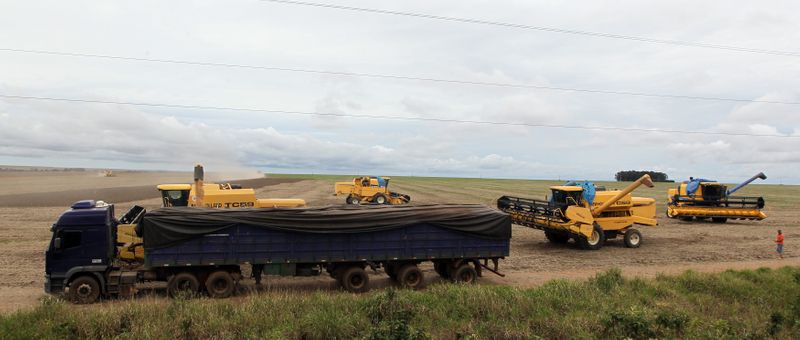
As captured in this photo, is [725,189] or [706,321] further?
[725,189]

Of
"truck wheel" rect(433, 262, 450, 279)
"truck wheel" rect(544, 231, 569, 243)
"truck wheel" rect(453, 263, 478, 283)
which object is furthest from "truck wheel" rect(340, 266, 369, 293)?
"truck wheel" rect(544, 231, 569, 243)

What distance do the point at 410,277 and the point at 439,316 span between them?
3.59 metres

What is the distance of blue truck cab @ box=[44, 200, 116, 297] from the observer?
12836mm

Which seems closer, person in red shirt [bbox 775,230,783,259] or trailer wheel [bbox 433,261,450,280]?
trailer wheel [bbox 433,261,450,280]

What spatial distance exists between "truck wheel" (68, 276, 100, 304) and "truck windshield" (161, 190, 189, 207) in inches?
335

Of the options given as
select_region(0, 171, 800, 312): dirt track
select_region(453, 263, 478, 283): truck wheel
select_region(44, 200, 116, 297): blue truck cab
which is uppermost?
select_region(44, 200, 116, 297): blue truck cab

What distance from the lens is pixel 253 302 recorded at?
1166 cm

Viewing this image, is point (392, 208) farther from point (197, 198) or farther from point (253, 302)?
point (197, 198)

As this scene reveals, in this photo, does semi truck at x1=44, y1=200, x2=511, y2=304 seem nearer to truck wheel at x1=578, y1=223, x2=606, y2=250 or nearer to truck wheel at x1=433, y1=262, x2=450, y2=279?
truck wheel at x1=433, y1=262, x2=450, y2=279

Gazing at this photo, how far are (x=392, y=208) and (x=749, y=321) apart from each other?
376 inches

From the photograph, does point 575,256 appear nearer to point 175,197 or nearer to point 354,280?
point 354,280

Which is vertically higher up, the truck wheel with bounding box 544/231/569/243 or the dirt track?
the truck wheel with bounding box 544/231/569/243

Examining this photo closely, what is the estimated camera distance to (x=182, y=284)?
13.3 meters

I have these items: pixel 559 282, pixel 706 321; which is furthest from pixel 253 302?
pixel 706 321
